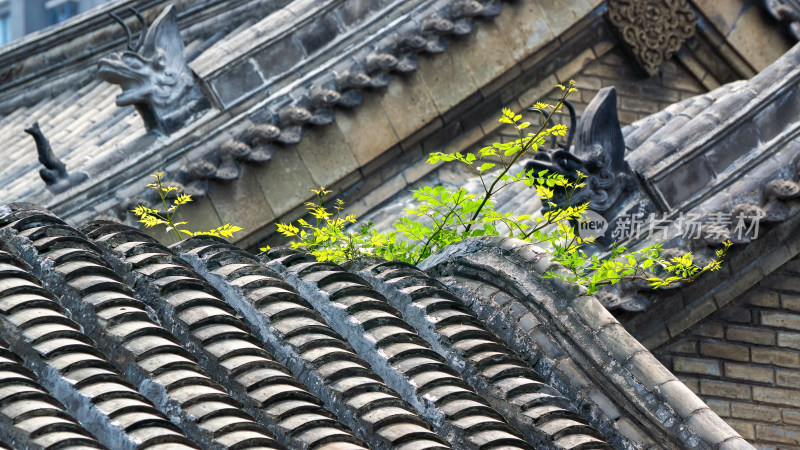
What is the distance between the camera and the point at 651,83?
16250 millimetres

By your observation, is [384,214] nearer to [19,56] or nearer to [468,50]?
[468,50]

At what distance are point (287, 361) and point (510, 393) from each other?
3.27 feet

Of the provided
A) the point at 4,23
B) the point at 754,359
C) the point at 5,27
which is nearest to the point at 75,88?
the point at 754,359

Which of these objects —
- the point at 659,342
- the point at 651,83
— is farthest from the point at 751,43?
the point at 659,342

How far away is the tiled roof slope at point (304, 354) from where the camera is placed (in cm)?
625

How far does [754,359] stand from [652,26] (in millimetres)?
4819

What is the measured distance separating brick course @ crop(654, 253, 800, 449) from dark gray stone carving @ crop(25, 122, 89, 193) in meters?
4.95

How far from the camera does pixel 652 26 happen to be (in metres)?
15.9

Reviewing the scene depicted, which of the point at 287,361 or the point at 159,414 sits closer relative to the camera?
the point at 159,414

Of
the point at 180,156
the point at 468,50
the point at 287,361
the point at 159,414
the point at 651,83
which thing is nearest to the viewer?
the point at 159,414

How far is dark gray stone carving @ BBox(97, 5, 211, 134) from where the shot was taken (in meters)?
13.9

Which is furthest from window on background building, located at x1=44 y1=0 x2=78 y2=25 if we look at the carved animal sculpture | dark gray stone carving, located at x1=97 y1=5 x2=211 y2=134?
the carved animal sculpture

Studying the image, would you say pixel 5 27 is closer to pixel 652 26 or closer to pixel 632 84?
pixel 632 84

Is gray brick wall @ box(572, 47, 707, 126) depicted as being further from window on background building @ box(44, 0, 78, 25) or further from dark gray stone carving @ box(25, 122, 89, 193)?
window on background building @ box(44, 0, 78, 25)
